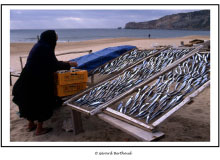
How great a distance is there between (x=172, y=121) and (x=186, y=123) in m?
0.31

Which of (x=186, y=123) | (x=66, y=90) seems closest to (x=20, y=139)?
(x=66, y=90)

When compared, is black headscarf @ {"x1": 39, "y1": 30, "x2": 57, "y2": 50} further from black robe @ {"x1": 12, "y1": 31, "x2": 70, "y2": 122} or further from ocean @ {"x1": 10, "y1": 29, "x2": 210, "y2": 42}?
ocean @ {"x1": 10, "y1": 29, "x2": 210, "y2": 42}

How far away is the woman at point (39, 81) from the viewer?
4.10 m

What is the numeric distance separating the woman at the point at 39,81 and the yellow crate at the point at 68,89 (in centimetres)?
14

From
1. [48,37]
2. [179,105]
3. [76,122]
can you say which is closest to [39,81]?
[48,37]

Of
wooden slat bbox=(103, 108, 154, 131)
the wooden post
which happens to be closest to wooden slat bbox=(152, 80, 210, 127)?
wooden slat bbox=(103, 108, 154, 131)

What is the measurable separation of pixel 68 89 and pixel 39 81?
1.95ft

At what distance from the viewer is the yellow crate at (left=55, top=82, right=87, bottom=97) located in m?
4.32

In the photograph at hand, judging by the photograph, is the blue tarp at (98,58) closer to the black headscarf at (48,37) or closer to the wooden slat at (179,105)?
the black headscarf at (48,37)

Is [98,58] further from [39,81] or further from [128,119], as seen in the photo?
[128,119]

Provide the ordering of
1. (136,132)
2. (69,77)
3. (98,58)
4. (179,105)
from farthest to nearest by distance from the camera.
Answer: (98,58), (69,77), (179,105), (136,132)

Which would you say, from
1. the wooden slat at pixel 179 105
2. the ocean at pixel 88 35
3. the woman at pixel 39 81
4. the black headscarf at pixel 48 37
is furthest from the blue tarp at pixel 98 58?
the ocean at pixel 88 35

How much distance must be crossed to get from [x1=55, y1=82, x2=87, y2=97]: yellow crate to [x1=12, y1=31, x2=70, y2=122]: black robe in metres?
0.14

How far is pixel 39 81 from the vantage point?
4145 millimetres
